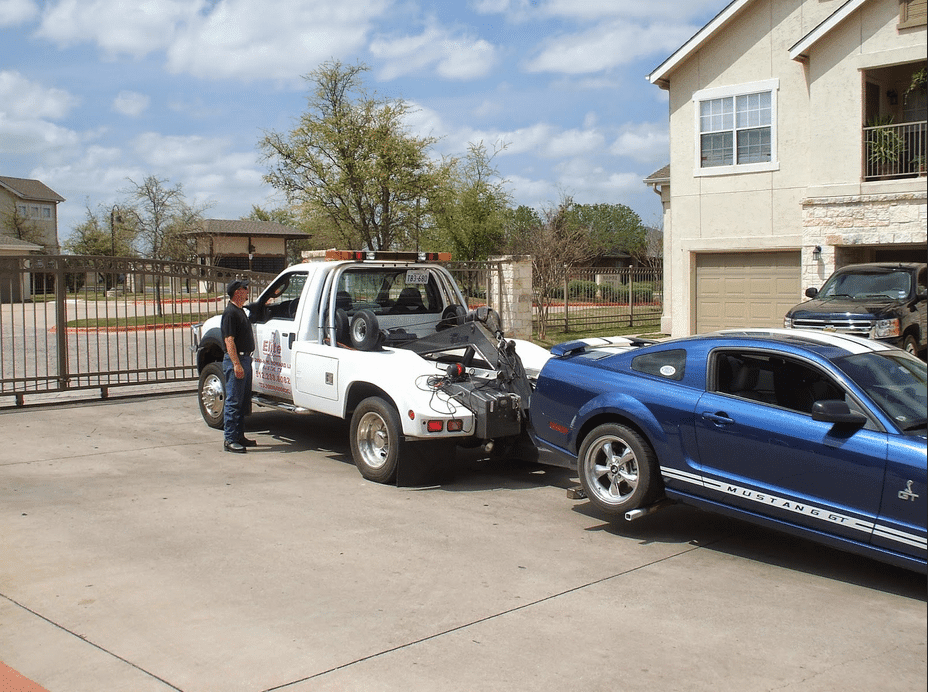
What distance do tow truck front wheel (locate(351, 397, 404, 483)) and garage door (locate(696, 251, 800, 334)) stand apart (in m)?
14.2

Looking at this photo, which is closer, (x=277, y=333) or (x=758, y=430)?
(x=758, y=430)

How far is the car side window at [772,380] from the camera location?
20.6 ft

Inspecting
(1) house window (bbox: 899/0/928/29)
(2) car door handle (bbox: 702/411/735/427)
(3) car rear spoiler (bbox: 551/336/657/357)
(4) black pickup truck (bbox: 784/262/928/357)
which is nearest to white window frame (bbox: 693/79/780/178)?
(1) house window (bbox: 899/0/928/29)

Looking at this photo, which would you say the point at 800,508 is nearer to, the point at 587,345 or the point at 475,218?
the point at 587,345

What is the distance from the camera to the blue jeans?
986 cm

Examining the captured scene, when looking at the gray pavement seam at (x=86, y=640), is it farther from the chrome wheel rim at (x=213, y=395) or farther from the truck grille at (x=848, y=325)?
the truck grille at (x=848, y=325)

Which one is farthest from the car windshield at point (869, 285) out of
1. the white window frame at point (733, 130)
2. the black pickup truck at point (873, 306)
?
the white window frame at point (733, 130)

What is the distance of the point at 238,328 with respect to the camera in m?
9.83

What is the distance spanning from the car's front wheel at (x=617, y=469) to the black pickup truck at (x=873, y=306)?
9184 mm

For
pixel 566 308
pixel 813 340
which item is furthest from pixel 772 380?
pixel 566 308

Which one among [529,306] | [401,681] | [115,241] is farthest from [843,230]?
[115,241]

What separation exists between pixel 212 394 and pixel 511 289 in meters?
9.06

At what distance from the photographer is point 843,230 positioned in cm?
1875

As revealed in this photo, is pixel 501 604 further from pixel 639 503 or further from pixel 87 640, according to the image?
pixel 87 640
